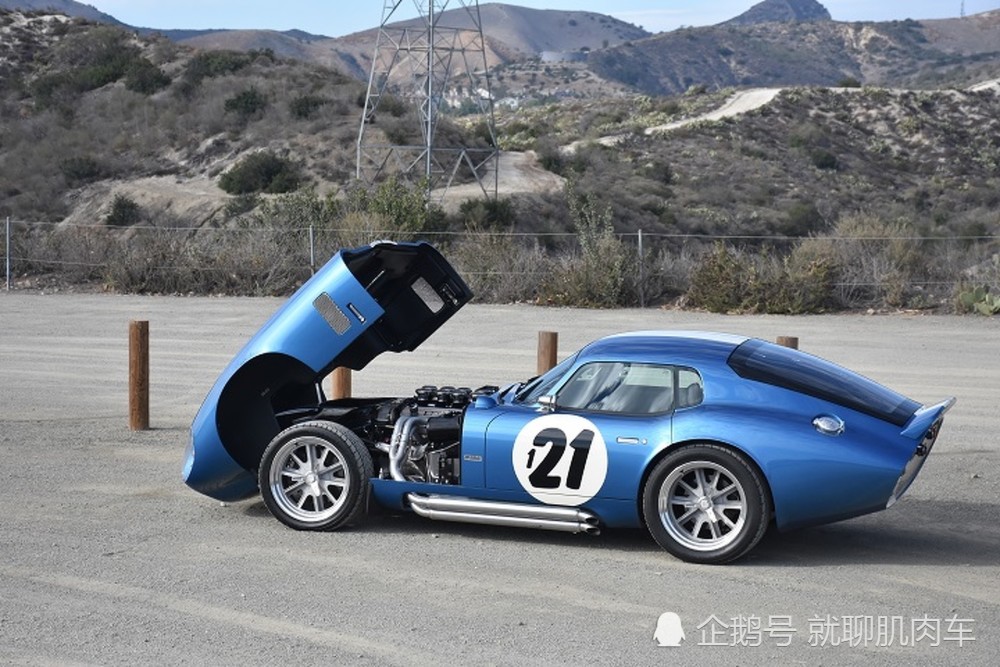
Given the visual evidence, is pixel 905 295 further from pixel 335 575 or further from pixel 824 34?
pixel 824 34

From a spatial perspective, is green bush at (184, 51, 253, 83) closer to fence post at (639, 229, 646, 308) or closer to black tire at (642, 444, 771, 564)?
fence post at (639, 229, 646, 308)

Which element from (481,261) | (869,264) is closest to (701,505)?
(869,264)

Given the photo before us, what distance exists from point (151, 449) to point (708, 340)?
5.39 meters

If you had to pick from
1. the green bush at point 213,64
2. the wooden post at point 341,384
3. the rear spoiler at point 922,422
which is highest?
the green bush at point 213,64

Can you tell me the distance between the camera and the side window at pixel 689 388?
8.32 metres

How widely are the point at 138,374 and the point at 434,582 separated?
18.8 ft

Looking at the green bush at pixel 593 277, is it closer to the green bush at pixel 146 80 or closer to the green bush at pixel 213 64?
Answer: the green bush at pixel 213 64

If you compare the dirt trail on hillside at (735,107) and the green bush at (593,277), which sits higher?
the dirt trail on hillside at (735,107)

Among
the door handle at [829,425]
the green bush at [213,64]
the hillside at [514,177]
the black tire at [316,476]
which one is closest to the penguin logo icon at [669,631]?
the door handle at [829,425]

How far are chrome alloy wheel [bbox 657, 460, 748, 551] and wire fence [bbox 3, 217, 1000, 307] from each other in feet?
52.0

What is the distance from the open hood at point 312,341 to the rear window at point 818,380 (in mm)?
2232

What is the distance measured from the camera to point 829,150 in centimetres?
6844

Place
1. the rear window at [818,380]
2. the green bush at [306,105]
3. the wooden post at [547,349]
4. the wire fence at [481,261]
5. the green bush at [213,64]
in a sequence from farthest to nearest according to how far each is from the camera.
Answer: the green bush at [213,64], the green bush at [306,105], the wire fence at [481,261], the wooden post at [547,349], the rear window at [818,380]

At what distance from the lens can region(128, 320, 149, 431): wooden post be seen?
1261 cm
